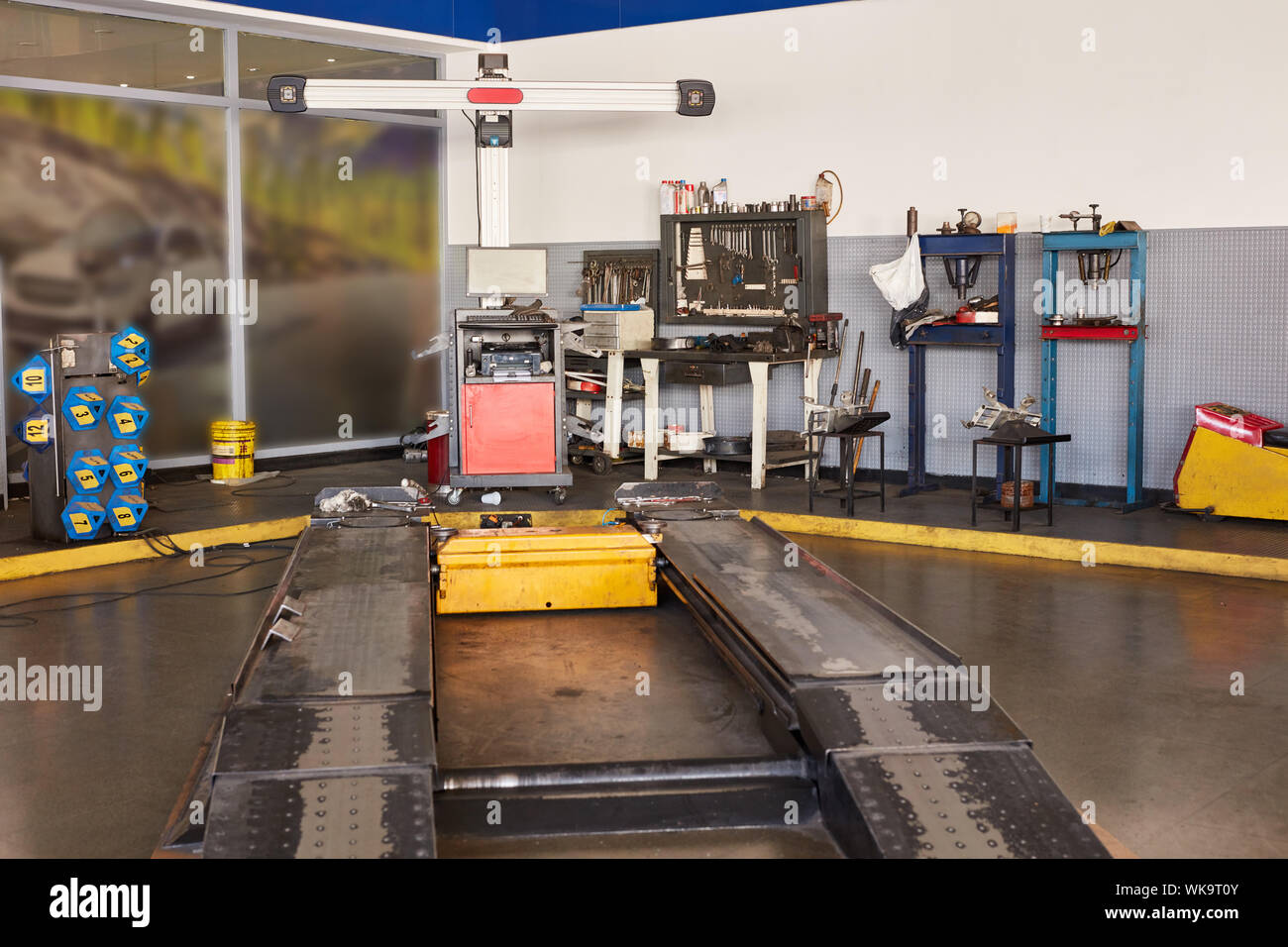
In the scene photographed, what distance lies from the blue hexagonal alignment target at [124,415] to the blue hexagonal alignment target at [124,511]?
0.97ft

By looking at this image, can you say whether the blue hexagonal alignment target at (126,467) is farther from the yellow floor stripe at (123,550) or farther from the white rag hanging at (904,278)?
the white rag hanging at (904,278)

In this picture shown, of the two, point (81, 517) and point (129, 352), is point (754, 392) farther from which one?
point (81, 517)

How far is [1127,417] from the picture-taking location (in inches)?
276

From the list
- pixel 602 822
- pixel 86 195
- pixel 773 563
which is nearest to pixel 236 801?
pixel 602 822

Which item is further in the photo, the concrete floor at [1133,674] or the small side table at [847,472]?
the small side table at [847,472]

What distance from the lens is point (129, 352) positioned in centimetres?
626

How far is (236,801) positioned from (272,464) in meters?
6.41

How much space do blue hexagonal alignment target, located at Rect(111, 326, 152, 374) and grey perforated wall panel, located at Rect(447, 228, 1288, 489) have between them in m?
3.66

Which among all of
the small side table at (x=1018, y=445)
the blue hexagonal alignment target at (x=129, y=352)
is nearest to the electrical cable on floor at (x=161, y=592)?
the blue hexagonal alignment target at (x=129, y=352)

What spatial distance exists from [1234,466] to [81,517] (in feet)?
18.3

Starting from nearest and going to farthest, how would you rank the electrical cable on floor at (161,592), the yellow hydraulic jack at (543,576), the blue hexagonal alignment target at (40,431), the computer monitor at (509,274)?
1. the yellow hydraulic jack at (543,576)
2. the electrical cable on floor at (161,592)
3. the blue hexagonal alignment target at (40,431)
4. the computer monitor at (509,274)

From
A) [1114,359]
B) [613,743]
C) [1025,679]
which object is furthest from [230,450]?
[1025,679]

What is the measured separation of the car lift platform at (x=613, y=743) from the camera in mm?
2582

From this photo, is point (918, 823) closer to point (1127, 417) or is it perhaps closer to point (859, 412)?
point (859, 412)
